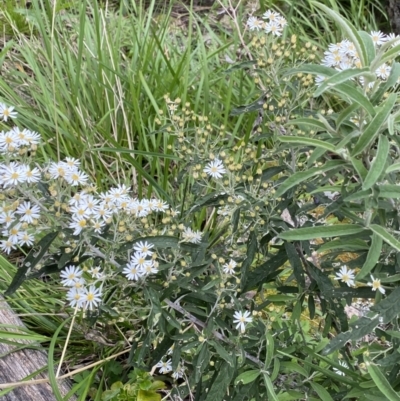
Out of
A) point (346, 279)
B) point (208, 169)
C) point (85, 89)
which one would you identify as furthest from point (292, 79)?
point (85, 89)

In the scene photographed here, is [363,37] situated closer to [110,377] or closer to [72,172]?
[72,172]

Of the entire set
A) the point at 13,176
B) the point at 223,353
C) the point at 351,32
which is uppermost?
the point at 351,32

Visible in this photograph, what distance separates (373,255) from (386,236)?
3cm

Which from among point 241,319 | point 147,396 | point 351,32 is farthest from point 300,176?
point 147,396

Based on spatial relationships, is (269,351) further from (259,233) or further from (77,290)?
(77,290)

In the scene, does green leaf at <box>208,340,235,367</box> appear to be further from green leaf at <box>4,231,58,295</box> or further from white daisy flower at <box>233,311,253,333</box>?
green leaf at <box>4,231,58,295</box>

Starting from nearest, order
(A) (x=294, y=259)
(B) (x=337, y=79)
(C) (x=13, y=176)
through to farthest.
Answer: (B) (x=337, y=79), (C) (x=13, y=176), (A) (x=294, y=259)

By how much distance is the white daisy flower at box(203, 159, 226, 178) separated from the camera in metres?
0.87

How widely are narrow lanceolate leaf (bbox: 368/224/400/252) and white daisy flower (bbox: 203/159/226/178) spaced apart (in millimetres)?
286

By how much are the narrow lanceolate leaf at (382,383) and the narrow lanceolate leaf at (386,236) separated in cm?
19

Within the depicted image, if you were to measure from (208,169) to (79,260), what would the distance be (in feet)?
0.87

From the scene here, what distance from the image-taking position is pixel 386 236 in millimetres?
656

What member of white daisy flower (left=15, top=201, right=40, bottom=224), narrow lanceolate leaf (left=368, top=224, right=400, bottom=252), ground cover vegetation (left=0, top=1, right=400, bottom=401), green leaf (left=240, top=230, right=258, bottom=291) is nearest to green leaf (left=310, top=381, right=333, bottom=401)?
ground cover vegetation (left=0, top=1, right=400, bottom=401)

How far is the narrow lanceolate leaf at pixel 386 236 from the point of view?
0.65 metres
